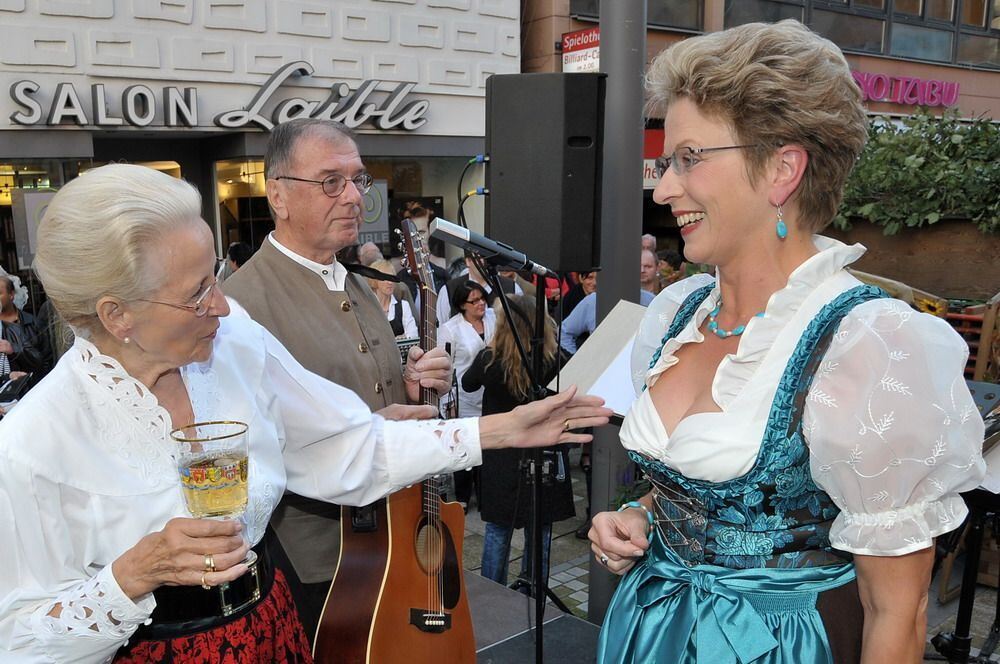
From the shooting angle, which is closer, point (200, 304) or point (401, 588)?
point (200, 304)

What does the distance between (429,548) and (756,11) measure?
1197 cm

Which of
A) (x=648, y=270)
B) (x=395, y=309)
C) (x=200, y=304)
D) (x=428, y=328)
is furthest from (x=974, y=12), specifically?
(x=200, y=304)

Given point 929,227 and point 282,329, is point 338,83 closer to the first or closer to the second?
point 929,227

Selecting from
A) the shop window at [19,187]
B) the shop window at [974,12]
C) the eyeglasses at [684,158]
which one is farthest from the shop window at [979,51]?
the eyeglasses at [684,158]

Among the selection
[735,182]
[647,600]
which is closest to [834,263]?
[735,182]

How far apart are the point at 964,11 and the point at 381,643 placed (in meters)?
16.2

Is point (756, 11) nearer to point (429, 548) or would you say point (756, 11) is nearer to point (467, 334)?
point (467, 334)

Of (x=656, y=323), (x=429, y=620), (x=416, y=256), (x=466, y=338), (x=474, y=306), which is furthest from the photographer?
(x=474, y=306)

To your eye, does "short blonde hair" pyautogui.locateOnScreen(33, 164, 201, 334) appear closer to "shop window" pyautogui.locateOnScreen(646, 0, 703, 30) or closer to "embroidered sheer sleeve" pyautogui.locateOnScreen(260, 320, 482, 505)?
"embroidered sheer sleeve" pyautogui.locateOnScreen(260, 320, 482, 505)

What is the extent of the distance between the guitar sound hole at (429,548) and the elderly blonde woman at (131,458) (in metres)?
0.63

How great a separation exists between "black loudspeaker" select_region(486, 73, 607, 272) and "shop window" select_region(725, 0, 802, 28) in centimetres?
962

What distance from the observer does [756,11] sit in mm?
12227

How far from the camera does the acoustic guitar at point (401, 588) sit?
2334 millimetres

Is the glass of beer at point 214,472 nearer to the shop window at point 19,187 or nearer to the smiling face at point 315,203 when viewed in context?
the smiling face at point 315,203
